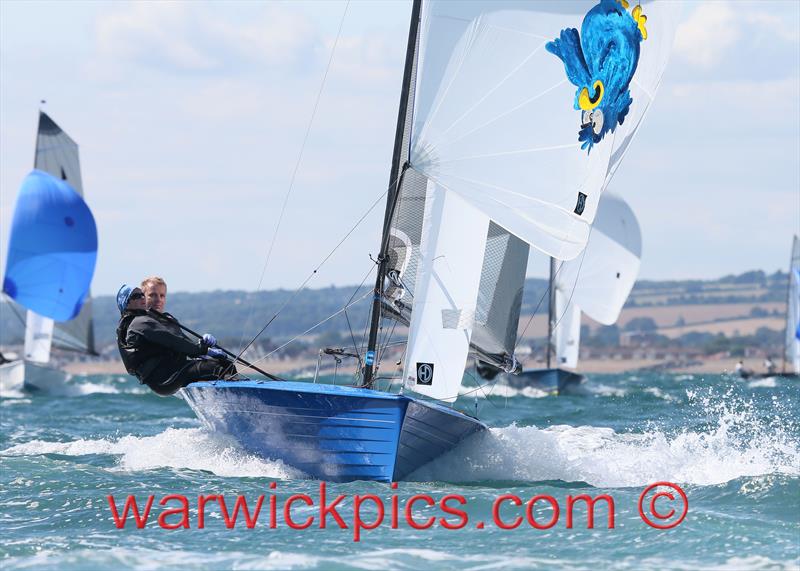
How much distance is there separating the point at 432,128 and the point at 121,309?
3.10m

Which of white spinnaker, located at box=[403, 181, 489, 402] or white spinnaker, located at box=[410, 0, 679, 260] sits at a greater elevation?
white spinnaker, located at box=[410, 0, 679, 260]

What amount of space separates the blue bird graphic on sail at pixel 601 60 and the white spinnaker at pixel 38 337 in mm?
23855

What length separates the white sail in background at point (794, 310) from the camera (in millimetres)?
44000

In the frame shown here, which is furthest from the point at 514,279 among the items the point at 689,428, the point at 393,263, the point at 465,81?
the point at 689,428

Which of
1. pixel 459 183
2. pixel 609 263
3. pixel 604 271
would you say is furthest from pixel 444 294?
pixel 609 263

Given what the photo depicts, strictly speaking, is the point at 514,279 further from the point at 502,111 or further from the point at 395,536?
the point at 395,536

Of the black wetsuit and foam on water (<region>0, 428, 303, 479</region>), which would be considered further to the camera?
the black wetsuit

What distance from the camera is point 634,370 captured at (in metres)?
113

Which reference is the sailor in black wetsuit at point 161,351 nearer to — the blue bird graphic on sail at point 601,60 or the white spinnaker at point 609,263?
the blue bird graphic on sail at point 601,60

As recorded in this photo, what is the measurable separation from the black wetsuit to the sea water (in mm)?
581

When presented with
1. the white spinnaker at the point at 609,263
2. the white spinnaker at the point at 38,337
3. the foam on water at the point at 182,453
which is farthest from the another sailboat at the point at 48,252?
the foam on water at the point at 182,453

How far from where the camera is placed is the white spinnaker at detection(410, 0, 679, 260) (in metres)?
10.7

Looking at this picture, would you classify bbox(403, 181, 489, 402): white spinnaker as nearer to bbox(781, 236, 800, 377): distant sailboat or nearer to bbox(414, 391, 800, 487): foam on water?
bbox(414, 391, 800, 487): foam on water
